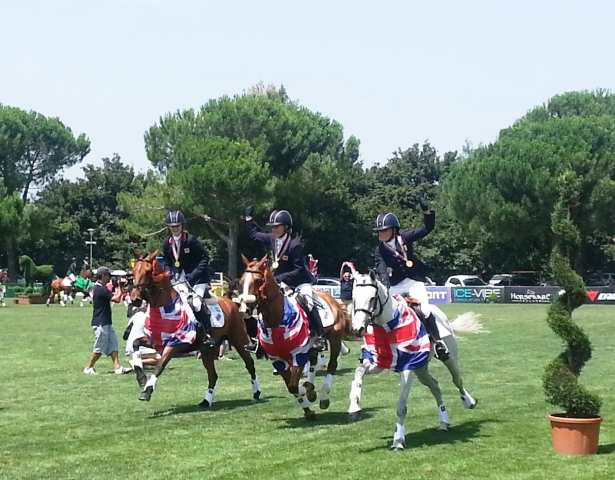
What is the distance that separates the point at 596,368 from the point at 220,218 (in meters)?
45.2

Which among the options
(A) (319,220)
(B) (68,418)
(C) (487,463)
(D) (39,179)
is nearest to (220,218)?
(A) (319,220)

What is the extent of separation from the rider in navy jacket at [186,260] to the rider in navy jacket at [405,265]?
11.5 feet

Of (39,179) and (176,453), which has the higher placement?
(39,179)

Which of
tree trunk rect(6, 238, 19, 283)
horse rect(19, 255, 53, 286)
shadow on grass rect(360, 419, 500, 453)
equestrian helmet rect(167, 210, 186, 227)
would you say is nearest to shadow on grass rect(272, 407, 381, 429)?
shadow on grass rect(360, 419, 500, 453)

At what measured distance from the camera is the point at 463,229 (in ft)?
214

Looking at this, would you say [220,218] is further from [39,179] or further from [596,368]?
[596,368]

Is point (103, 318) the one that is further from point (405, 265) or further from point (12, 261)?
point (12, 261)

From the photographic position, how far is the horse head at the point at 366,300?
10180 millimetres

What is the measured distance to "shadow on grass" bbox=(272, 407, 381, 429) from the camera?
479 inches

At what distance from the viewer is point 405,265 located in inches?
478

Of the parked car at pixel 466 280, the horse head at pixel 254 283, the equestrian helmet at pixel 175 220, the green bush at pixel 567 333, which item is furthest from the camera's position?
the parked car at pixel 466 280

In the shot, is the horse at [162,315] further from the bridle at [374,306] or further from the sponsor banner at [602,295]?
the sponsor banner at [602,295]

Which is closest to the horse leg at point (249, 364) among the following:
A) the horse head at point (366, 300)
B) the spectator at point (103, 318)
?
the spectator at point (103, 318)

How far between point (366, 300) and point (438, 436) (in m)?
2.07
